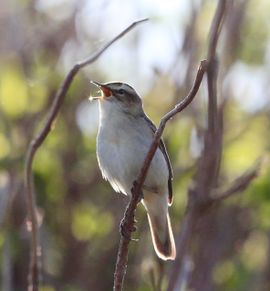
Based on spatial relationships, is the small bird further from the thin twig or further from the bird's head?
the thin twig

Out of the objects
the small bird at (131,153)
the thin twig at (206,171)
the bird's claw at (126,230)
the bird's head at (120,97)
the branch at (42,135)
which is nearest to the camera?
the thin twig at (206,171)

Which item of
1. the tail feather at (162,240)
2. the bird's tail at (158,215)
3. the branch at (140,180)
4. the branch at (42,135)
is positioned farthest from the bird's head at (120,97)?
the branch at (140,180)

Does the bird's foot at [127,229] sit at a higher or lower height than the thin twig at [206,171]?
lower

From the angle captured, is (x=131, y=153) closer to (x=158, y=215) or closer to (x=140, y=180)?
(x=158, y=215)

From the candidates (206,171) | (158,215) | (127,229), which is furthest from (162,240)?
(206,171)

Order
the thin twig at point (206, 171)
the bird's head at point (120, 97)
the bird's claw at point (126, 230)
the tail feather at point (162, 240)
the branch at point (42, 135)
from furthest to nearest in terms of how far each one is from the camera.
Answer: the bird's head at point (120, 97) < the tail feather at point (162, 240) < the branch at point (42, 135) < the bird's claw at point (126, 230) < the thin twig at point (206, 171)

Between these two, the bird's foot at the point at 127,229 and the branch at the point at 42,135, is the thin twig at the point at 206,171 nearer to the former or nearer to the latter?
the bird's foot at the point at 127,229
